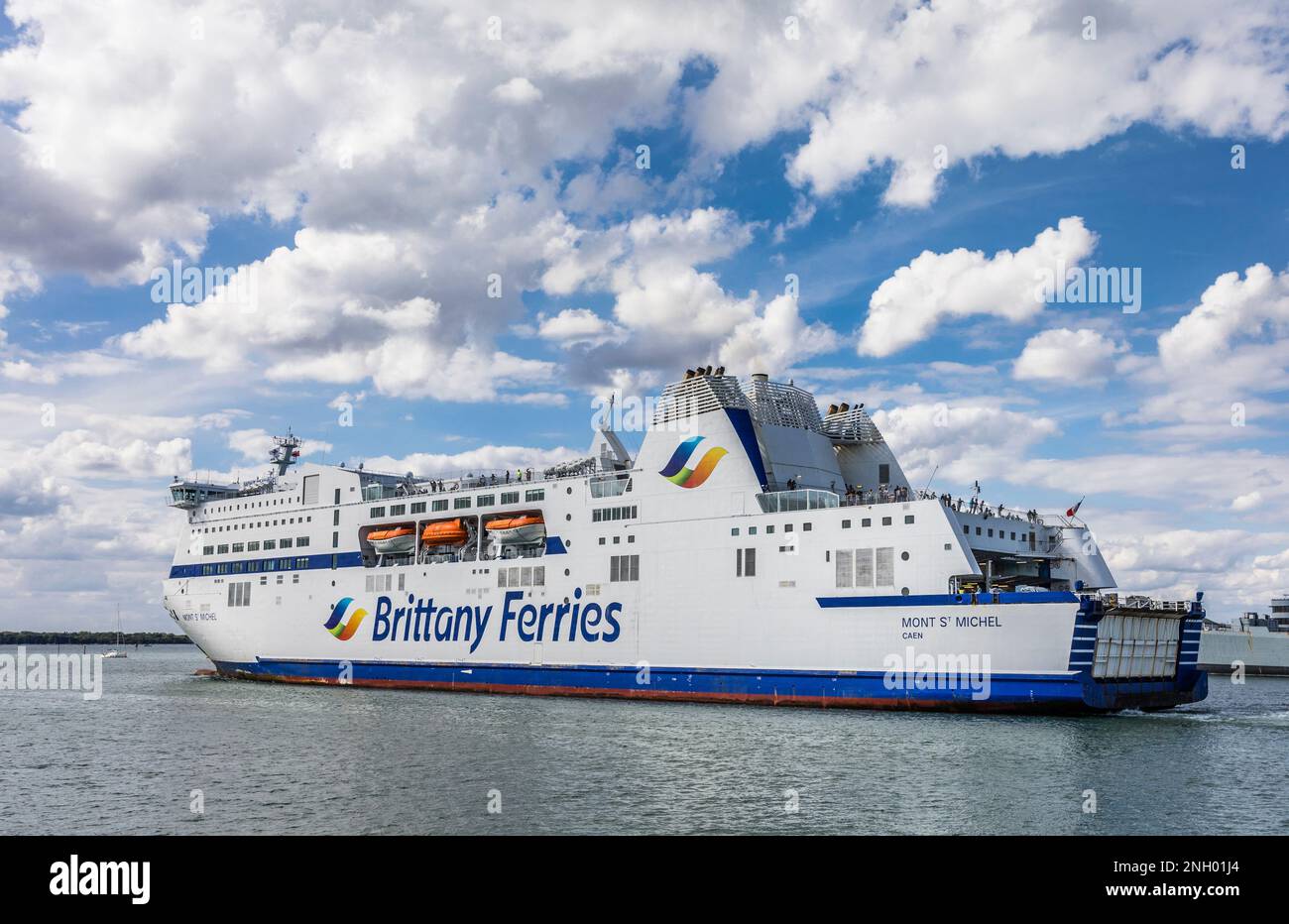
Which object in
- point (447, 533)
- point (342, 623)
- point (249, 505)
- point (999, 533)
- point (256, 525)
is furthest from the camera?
point (249, 505)

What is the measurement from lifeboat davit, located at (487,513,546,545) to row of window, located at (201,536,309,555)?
43.3ft

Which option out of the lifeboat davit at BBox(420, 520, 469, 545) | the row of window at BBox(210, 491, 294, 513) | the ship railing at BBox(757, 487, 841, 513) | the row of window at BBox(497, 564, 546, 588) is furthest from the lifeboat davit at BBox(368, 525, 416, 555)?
the ship railing at BBox(757, 487, 841, 513)

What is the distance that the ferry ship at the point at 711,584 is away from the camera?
32812mm

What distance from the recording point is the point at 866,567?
114ft

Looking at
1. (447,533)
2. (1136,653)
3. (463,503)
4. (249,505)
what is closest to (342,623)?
(447,533)

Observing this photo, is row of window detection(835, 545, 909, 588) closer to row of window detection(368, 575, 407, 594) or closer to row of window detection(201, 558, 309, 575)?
row of window detection(368, 575, 407, 594)

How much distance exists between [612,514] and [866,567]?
37.8ft

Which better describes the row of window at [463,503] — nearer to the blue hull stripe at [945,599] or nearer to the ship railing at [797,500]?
the ship railing at [797,500]

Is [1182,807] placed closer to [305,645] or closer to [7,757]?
[7,757]

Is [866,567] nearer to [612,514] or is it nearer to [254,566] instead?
[612,514]

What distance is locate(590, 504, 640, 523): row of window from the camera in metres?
41.0

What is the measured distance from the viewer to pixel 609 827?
1803cm

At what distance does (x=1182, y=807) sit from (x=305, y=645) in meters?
42.9
